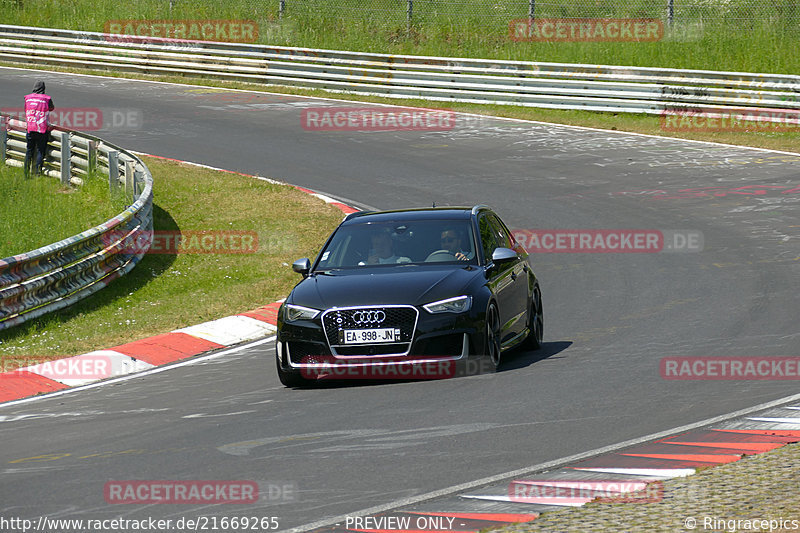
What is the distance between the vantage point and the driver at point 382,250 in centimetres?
1116

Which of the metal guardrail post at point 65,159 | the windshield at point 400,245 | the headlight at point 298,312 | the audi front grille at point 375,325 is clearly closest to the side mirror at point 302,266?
the windshield at point 400,245

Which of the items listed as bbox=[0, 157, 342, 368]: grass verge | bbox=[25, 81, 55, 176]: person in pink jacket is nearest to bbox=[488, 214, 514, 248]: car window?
bbox=[0, 157, 342, 368]: grass verge

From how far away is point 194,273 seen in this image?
16.8 metres

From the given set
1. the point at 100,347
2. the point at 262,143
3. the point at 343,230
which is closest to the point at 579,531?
the point at 343,230

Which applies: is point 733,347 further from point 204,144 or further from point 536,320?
point 204,144

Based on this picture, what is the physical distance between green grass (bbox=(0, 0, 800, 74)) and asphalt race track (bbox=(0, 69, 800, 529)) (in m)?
8.81

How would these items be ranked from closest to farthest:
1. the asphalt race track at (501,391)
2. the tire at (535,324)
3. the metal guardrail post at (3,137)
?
the asphalt race track at (501,391) → the tire at (535,324) → the metal guardrail post at (3,137)

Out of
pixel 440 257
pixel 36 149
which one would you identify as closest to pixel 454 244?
pixel 440 257

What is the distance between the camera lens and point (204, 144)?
1047 inches

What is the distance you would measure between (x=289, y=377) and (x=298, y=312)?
0.56m

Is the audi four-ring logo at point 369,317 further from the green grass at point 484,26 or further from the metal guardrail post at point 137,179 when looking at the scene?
the green grass at point 484,26

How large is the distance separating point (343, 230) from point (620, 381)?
3246mm

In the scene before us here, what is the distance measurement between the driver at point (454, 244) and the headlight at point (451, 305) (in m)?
1.03

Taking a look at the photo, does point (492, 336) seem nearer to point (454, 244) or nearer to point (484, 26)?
point (454, 244)
